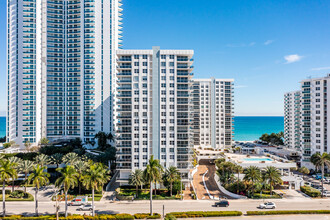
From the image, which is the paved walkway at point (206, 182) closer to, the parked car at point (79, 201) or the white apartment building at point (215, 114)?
the parked car at point (79, 201)

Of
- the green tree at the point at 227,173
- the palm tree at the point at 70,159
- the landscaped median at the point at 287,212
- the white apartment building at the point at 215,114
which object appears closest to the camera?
the landscaped median at the point at 287,212

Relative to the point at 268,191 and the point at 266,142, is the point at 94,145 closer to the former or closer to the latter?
the point at 268,191

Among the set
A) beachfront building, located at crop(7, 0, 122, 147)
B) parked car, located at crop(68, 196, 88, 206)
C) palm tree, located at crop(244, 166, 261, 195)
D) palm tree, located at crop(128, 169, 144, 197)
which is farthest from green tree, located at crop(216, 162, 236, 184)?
beachfront building, located at crop(7, 0, 122, 147)

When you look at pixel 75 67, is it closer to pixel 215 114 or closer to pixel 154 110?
pixel 154 110

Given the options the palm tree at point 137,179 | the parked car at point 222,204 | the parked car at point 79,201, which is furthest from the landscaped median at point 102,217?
the parked car at point 222,204

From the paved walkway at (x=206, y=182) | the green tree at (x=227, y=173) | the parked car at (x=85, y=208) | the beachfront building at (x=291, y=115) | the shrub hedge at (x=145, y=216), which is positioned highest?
the beachfront building at (x=291, y=115)
